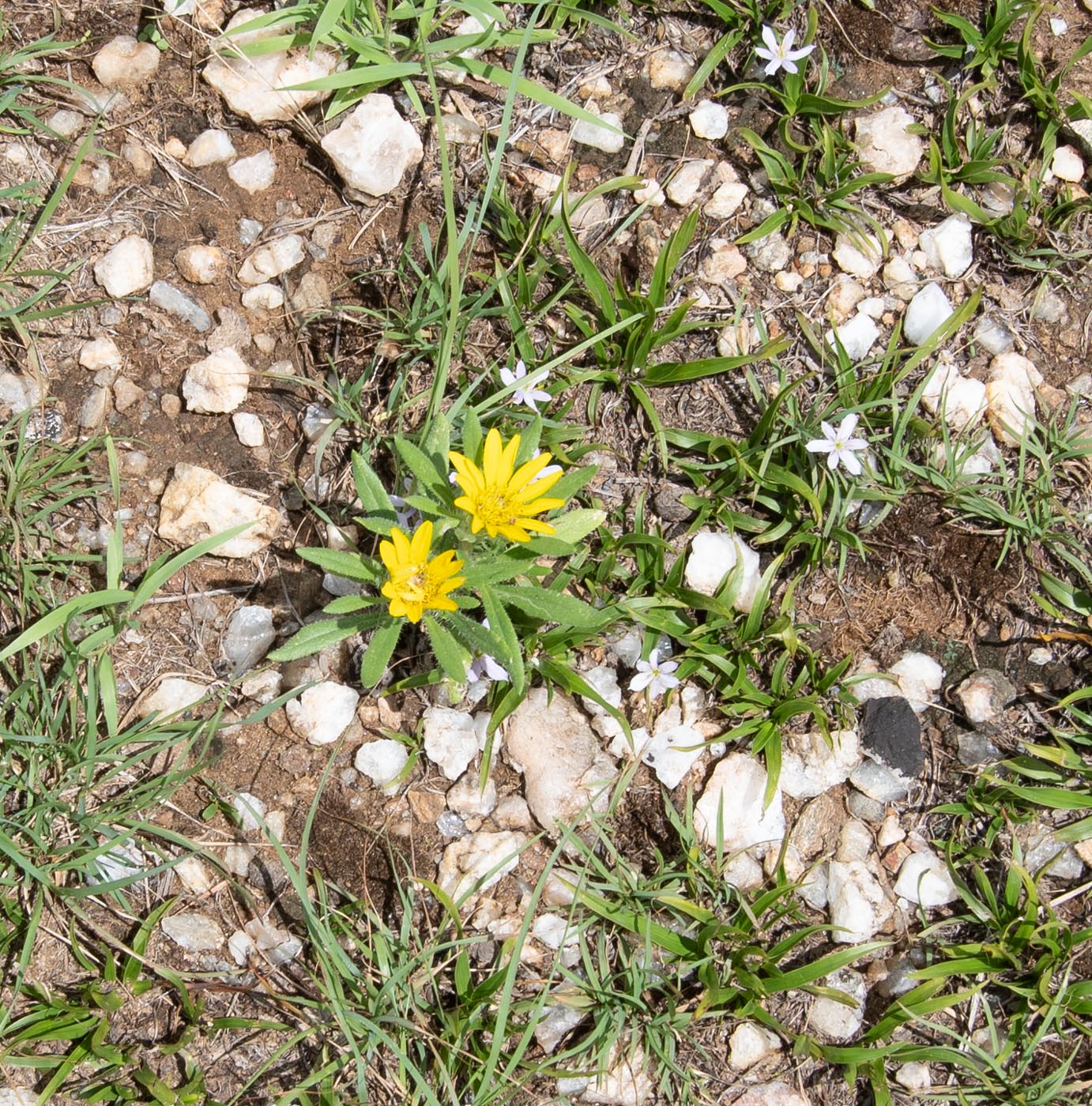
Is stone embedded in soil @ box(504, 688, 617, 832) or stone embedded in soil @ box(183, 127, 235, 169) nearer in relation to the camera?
stone embedded in soil @ box(504, 688, 617, 832)

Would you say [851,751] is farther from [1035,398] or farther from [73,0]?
[73,0]

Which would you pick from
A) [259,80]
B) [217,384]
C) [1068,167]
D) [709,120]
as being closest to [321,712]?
[217,384]

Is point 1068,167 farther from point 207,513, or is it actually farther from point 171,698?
point 171,698

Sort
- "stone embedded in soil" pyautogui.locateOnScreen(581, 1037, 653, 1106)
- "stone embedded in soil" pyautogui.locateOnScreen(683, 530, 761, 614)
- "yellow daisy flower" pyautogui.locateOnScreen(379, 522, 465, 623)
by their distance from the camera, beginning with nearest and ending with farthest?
"yellow daisy flower" pyautogui.locateOnScreen(379, 522, 465, 623)
"stone embedded in soil" pyautogui.locateOnScreen(581, 1037, 653, 1106)
"stone embedded in soil" pyautogui.locateOnScreen(683, 530, 761, 614)

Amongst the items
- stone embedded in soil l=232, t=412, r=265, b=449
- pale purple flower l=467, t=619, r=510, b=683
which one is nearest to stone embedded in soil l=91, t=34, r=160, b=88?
stone embedded in soil l=232, t=412, r=265, b=449

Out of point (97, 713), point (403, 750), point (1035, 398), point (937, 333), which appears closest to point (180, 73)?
point (97, 713)

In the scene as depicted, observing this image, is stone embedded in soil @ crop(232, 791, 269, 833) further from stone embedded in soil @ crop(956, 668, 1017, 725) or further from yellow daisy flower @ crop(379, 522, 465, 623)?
stone embedded in soil @ crop(956, 668, 1017, 725)

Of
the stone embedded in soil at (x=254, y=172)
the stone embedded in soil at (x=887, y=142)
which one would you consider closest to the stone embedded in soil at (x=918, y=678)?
the stone embedded in soil at (x=887, y=142)
